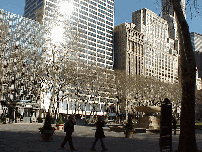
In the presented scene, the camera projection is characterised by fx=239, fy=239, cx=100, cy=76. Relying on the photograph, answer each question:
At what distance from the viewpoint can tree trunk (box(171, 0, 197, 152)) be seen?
9.67m

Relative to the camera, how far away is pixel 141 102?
194 ft

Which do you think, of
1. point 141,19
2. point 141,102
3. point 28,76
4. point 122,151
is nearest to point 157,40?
point 141,19

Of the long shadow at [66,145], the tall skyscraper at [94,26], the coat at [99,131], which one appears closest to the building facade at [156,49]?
the tall skyscraper at [94,26]

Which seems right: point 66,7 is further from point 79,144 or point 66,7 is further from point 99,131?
point 99,131

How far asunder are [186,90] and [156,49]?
6401 inches

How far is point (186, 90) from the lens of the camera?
9945 mm

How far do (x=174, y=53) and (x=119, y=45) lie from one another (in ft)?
203

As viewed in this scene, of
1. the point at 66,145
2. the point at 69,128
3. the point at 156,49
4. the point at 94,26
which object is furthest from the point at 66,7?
the point at 69,128

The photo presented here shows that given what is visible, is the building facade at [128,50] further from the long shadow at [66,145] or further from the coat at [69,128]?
the coat at [69,128]

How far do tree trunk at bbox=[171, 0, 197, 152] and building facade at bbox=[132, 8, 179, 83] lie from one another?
14469 cm

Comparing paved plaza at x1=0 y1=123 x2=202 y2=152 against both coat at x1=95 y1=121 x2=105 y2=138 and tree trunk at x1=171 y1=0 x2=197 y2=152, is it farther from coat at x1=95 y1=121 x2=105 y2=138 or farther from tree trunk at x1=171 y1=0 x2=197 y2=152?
tree trunk at x1=171 y1=0 x2=197 y2=152

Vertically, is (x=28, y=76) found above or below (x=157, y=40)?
below

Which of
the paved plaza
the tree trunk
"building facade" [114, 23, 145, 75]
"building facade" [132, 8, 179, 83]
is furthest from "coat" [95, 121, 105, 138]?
"building facade" [132, 8, 179, 83]

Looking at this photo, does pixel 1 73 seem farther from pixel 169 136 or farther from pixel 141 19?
pixel 141 19
